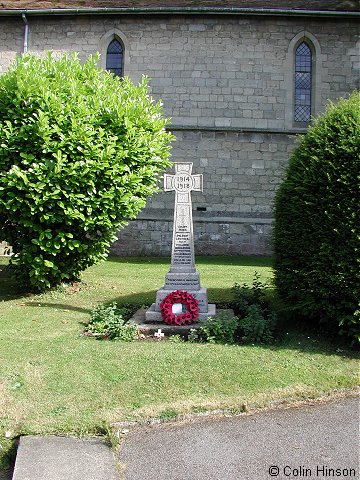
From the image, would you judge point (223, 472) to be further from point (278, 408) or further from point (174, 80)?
point (174, 80)

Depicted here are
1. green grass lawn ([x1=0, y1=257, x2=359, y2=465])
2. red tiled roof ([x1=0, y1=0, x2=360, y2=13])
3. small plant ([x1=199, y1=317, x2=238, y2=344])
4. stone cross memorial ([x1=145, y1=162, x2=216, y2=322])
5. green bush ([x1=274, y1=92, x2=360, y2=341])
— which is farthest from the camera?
red tiled roof ([x1=0, y1=0, x2=360, y2=13])

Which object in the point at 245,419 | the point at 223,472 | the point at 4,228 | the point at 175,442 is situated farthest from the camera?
the point at 4,228

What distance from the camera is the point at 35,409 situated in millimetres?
4285

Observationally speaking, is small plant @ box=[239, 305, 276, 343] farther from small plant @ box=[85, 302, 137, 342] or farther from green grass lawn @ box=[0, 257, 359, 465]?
small plant @ box=[85, 302, 137, 342]

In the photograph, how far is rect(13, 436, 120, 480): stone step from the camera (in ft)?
10.8

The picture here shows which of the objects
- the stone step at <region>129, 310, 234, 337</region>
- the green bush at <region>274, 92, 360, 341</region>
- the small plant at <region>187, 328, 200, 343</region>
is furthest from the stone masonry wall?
the small plant at <region>187, 328, 200, 343</region>

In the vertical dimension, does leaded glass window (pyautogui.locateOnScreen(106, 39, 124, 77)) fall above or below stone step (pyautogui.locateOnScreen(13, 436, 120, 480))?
→ above

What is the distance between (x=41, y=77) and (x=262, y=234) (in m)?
10.3

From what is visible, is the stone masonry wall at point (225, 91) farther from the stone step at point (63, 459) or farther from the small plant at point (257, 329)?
the stone step at point (63, 459)

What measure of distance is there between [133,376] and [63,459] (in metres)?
1.53

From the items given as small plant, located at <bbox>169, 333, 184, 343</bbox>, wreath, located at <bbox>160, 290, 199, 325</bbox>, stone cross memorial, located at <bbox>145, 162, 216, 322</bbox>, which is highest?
stone cross memorial, located at <bbox>145, 162, 216, 322</bbox>

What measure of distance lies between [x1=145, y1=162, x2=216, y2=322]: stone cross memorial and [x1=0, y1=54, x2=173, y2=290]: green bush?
137 centimetres

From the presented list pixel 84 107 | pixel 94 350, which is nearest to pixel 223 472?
pixel 94 350

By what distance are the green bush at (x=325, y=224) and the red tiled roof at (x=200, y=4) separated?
11.8 metres
